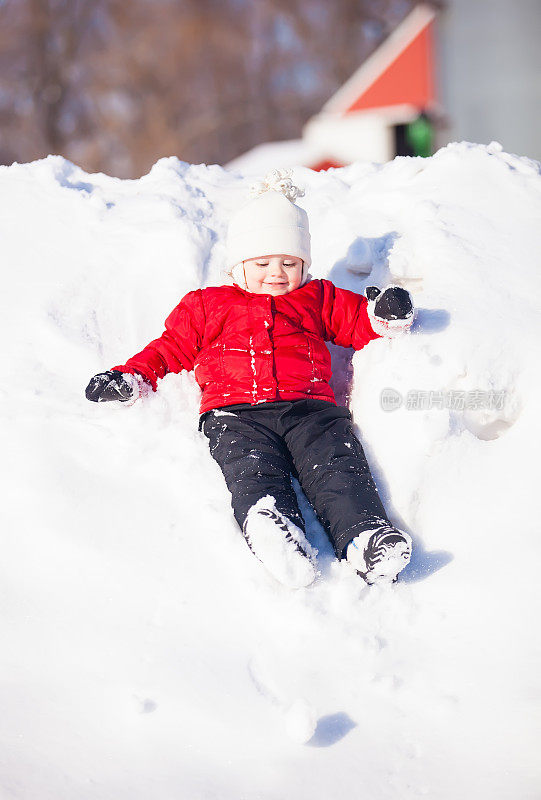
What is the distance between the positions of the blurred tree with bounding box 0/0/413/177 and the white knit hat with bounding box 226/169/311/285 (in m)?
17.1

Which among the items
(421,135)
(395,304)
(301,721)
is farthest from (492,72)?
(301,721)

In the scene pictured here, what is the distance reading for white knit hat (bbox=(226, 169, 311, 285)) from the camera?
236 centimetres

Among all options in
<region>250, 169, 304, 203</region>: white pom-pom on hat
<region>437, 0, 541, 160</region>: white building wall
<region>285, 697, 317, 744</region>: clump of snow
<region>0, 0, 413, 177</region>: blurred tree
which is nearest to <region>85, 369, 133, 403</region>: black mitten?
<region>250, 169, 304, 203</region>: white pom-pom on hat

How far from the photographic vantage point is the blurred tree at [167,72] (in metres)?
18.7

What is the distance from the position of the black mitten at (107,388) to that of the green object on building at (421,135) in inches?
292

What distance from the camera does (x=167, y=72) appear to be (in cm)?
2036

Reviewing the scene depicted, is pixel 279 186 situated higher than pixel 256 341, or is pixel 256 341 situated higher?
pixel 279 186

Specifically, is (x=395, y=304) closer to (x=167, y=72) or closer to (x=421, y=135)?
(x=421, y=135)

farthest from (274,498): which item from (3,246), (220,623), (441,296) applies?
(3,246)

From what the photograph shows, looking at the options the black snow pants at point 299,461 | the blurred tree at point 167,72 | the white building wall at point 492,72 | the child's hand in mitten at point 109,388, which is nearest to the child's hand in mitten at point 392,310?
the black snow pants at point 299,461

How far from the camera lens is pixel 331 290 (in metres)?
2.39

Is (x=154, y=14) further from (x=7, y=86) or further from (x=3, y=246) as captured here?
(x=3, y=246)

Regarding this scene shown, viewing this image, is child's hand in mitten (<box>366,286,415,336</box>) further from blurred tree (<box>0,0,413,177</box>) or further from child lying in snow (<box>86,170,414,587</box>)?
blurred tree (<box>0,0,413,177</box>)

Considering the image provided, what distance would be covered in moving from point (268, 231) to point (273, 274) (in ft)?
0.47
